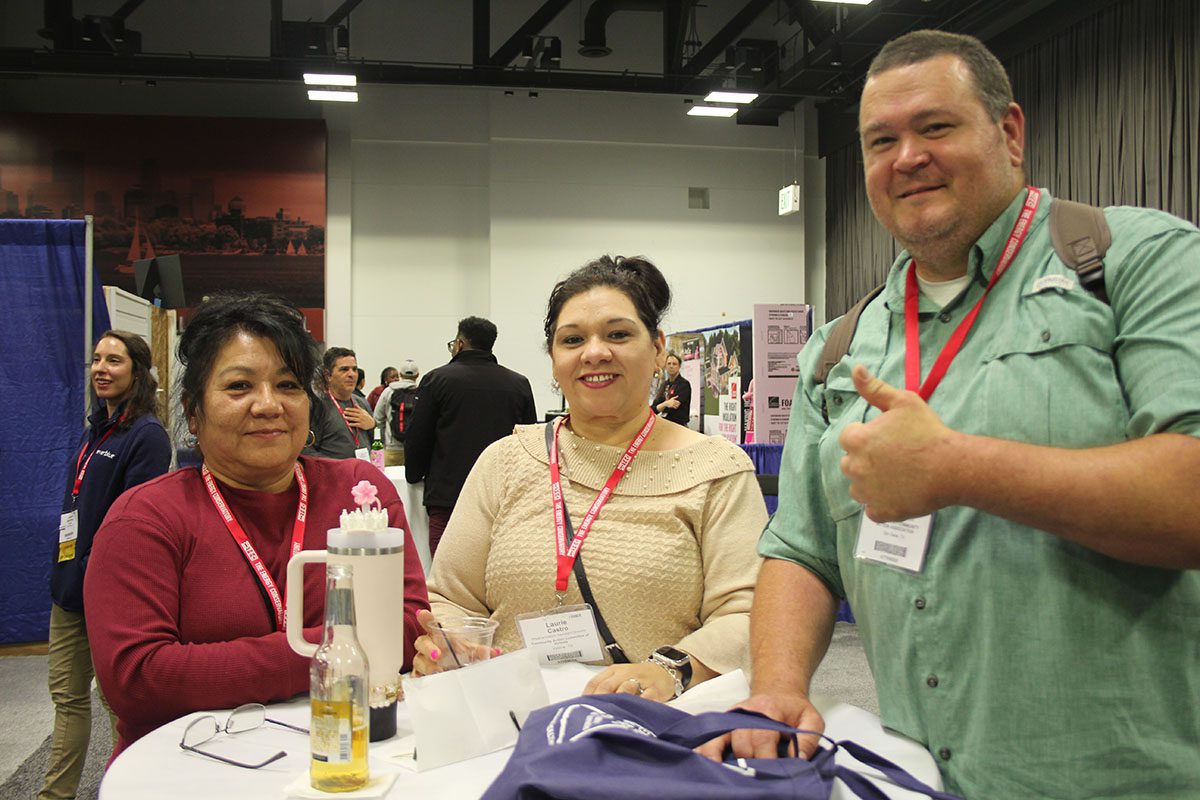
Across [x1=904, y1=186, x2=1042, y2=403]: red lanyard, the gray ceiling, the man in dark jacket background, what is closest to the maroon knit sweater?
[x1=904, y1=186, x2=1042, y2=403]: red lanyard

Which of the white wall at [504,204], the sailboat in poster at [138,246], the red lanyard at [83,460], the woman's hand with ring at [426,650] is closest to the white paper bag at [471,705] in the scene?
the woman's hand with ring at [426,650]

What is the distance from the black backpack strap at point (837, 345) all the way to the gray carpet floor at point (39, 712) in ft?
7.13

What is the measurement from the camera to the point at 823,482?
1401 mm

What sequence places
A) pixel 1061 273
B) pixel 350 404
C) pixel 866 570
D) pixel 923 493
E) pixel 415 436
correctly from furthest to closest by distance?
pixel 350 404 < pixel 415 436 < pixel 866 570 < pixel 1061 273 < pixel 923 493

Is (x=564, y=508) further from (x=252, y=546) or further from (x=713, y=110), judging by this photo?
(x=713, y=110)

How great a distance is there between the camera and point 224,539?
64.9 inches

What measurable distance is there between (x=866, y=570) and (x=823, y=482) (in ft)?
0.50

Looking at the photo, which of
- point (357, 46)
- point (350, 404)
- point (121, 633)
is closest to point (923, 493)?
Answer: point (121, 633)

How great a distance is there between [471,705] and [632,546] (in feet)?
2.07

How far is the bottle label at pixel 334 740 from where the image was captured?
1.12 meters

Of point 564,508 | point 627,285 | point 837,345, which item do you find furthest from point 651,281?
point 837,345

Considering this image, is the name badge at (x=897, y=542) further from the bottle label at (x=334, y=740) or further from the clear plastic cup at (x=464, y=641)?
the bottle label at (x=334, y=740)

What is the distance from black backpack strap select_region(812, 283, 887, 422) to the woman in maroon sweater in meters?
0.85

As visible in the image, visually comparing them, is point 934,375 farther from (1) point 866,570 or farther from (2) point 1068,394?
(1) point 866,570
